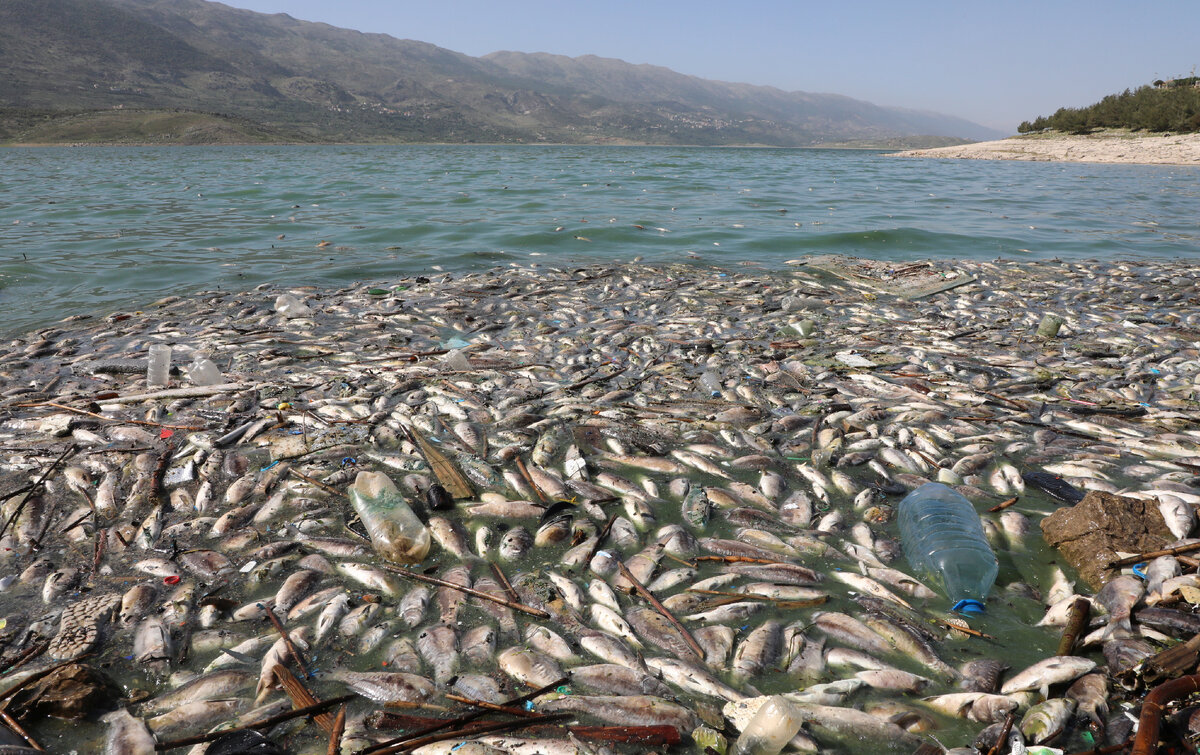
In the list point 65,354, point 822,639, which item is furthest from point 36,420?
point 822,639

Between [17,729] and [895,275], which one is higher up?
[895,275]

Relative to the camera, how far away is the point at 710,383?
18.8 feet

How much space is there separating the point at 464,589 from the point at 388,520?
750 millimetres

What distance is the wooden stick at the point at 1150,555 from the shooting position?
3061 mm

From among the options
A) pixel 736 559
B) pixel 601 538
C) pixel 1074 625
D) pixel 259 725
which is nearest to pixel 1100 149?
pixel 1074 625

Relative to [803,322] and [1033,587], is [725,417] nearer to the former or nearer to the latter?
[1033,587]

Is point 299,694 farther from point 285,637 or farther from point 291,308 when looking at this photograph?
point 291,308

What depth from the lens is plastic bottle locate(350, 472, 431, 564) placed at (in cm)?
341

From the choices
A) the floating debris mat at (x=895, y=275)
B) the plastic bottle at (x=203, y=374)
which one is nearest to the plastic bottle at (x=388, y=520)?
the plastic bottle at (x=203, y=374)

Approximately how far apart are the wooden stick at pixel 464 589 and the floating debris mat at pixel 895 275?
822 cm

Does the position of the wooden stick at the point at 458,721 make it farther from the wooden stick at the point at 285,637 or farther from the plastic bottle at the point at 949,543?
the plastic bottle at the point at 949,543

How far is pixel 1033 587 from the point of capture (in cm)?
317

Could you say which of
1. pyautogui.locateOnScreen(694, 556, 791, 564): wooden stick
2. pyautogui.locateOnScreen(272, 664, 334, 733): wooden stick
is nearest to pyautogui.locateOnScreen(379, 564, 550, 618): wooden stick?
pyautogui.locateOnScreen(272, 664, 334, 733): wooden stick

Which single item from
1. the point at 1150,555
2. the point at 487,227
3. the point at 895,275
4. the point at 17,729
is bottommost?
the point at 17,729
